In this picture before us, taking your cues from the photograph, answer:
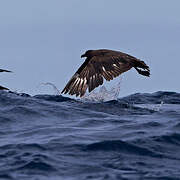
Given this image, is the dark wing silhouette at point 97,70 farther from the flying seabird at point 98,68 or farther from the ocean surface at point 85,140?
the ocean surface at point 85,140

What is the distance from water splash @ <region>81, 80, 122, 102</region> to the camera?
15.9 m

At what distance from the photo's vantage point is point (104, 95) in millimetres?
16000

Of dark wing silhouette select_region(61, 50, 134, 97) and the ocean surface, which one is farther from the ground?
dark wing silhouette select_region(61, 50, 134, 97)

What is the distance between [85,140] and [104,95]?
548cm

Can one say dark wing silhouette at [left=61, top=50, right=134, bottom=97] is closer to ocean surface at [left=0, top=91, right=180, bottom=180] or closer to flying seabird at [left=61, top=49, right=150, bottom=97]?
flying seabird at [left=61, top=49, right=150, bottom=97]

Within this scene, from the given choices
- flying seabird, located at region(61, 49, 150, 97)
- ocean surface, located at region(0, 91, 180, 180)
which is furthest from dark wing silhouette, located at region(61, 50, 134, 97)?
ocean surface, located at region(0, 91, 180, 180)

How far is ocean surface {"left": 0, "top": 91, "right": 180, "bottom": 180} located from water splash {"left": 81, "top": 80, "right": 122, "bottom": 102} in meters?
0.30

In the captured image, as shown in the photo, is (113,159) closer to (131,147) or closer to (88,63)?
(131,147)

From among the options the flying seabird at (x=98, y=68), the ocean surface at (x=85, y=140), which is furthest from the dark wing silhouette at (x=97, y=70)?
the ocean surface at (x=85, y=140)

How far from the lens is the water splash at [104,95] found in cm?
1585

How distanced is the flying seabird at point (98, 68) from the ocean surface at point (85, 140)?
43cm

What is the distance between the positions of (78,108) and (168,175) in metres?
6.16

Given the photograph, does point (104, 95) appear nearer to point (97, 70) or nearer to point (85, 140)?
point (97, 70)

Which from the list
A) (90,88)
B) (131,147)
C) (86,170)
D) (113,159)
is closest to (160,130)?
(131,147)
